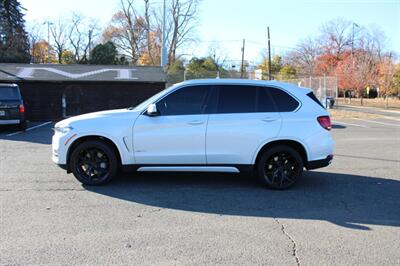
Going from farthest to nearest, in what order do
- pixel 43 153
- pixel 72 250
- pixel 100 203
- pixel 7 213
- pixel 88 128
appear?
pixel 43 153, pixel 88 128, pixel 100 203, pixel 7 213, pixel 72 250

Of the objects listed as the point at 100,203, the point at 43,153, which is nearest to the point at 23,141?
the point at 43,153

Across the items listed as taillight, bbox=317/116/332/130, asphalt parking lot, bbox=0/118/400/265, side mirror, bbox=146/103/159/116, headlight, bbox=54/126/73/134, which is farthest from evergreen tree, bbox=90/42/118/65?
taillight, bbox=317/116/332/130

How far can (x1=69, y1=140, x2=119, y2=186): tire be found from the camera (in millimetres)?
6887

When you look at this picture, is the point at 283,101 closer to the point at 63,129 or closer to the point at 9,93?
the point at 63,129

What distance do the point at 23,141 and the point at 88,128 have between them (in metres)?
7.48

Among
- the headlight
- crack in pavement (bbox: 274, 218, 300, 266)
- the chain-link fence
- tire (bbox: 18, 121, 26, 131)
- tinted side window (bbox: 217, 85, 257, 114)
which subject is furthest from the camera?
the chain-link fence

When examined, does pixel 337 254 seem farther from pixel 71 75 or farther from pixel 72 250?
pixel 71 75

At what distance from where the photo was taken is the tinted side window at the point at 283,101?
7003 mm

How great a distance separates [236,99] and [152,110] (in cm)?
142

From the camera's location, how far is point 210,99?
275 inches

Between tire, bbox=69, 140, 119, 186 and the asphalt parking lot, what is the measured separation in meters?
0.19

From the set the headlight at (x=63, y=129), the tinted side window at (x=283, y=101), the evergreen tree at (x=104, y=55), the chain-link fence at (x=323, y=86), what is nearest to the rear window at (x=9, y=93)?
the headlight at (x=63, y=129)

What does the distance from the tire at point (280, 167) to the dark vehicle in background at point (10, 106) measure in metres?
11.8

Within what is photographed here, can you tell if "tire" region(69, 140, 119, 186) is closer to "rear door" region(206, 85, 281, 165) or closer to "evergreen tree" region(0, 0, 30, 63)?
"rear door" region(206, 85, 281, 165)
